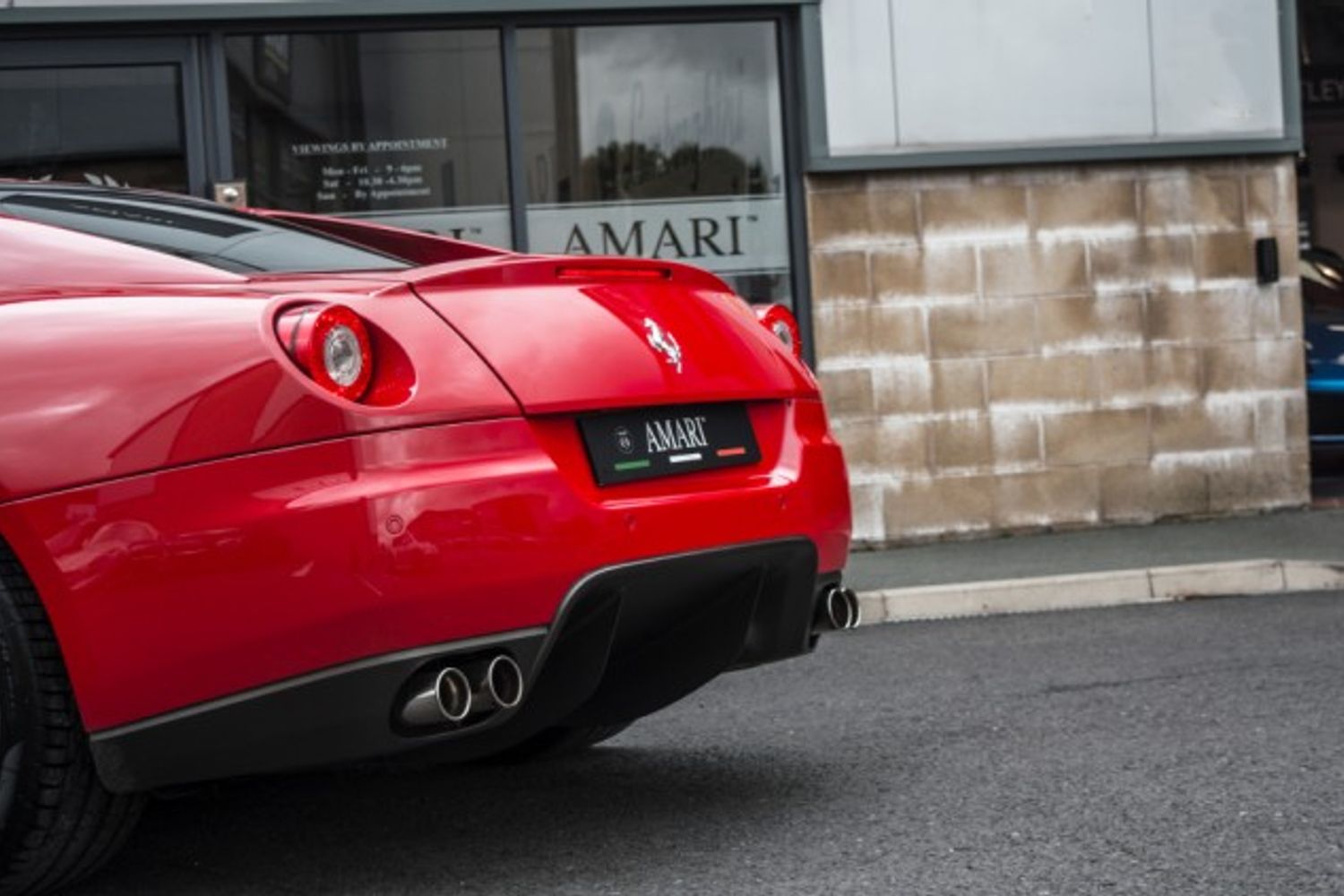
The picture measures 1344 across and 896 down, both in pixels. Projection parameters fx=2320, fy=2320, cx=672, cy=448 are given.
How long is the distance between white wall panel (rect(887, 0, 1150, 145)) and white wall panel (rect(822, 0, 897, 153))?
65 mm

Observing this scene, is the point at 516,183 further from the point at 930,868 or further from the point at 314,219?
the point at 930,868

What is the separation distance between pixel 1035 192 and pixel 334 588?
794cm

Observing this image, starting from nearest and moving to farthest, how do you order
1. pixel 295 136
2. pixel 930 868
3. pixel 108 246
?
1. pixel 930 868
2. pixel 108 246
3. pixel 295 136

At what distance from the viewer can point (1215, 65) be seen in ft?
37.1

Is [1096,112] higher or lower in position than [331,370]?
higher

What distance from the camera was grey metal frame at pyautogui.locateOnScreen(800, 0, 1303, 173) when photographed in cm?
1098

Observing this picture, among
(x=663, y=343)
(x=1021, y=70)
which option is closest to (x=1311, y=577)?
(x=1021, y=70)

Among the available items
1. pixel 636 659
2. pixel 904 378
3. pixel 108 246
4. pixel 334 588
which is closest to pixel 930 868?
pixel 636 659

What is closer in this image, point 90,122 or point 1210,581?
point 1210,581

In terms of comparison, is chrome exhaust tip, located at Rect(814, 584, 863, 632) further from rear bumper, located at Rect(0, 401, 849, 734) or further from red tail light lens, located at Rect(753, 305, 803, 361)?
rear bumper, located at Rect(0, 401, 849, 734)

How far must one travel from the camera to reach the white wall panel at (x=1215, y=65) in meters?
11.3

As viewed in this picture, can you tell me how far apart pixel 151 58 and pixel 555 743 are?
6.26 metres

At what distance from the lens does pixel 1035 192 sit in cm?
1118

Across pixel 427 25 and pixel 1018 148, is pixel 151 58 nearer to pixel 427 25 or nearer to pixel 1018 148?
pixel 427 25
